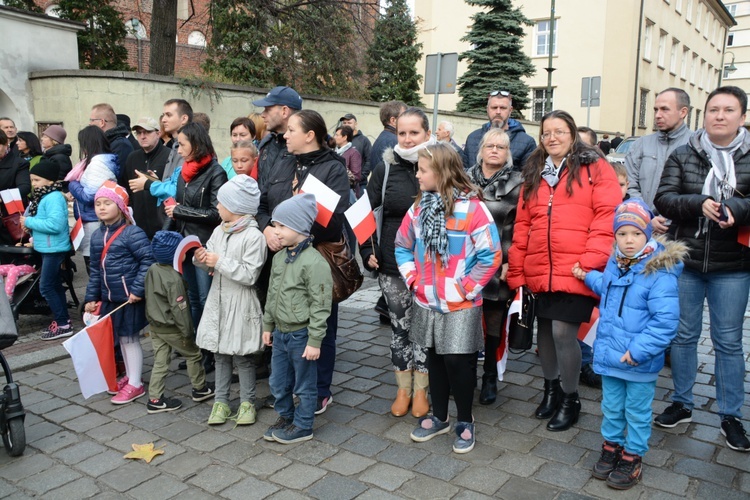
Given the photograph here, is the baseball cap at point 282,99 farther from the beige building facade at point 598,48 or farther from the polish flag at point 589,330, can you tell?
the beige building facade at point 598,48

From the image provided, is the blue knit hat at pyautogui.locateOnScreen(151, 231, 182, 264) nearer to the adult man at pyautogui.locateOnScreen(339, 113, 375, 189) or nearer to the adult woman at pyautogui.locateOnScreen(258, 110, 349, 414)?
the adult woman at pyautogui.locateOnScreen(258, 110, 349, 414)

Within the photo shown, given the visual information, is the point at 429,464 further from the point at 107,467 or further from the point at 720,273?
the point at 720,273

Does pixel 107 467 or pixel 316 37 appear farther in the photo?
pixel 316 37

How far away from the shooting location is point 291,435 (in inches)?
155

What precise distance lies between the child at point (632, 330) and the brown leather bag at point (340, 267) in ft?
5.42

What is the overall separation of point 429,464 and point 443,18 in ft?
115

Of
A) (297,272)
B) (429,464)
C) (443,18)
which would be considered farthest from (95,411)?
(443,18)

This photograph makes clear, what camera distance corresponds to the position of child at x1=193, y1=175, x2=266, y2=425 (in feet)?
13.6

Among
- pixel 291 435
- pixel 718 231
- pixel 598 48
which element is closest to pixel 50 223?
pixel 291 435

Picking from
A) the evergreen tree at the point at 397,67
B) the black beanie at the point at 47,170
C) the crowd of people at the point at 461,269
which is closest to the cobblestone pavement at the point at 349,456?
→ the crowd of people at the point at 461,269

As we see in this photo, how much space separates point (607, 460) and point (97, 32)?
1580 centimetres

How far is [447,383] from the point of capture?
13.1 ft

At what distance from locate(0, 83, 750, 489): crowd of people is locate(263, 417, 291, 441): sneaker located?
Result: 13mm

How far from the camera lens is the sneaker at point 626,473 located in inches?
131
